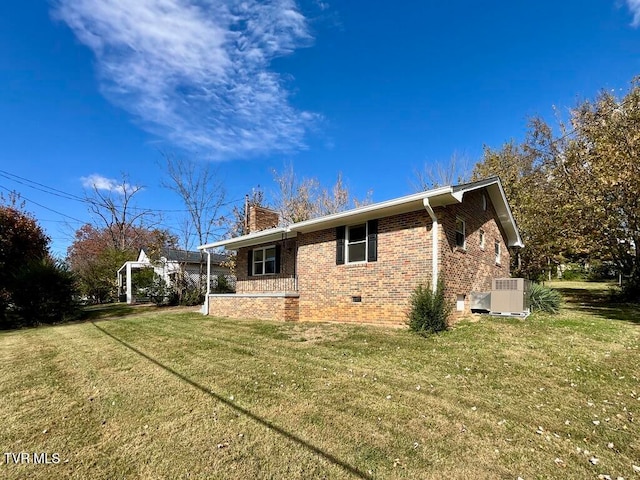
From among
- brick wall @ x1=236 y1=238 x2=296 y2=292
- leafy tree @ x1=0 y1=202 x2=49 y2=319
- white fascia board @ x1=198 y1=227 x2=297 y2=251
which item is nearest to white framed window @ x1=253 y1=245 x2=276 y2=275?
brick wall @ x1=236 y1=238 x2=296 y2=292

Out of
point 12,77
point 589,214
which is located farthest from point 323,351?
point 12,77

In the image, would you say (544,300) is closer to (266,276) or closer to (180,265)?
(266,276)

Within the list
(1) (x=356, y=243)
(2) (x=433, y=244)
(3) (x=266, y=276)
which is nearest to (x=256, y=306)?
(3) (x=266, y=276)

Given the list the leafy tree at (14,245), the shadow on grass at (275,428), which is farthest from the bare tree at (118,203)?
the shadow on grass at (275,428)

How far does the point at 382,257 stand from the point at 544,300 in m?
5.70

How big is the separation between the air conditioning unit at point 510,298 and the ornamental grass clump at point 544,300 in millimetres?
1267

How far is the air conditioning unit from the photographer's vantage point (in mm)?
9512

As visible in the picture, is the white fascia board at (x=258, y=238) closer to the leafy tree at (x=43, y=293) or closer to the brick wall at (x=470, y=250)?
the brick wall at (x=470, y=250)

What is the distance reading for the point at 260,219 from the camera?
1659 cm

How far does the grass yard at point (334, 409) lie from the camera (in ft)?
9.55

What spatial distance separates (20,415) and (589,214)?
18.6 m

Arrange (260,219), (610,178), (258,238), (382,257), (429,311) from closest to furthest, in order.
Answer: (429,311) < (382,257) < (610,178) < (258,238) < (260,219)

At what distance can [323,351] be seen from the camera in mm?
6816

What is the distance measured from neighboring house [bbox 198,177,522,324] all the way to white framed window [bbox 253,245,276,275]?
8 centimetres
